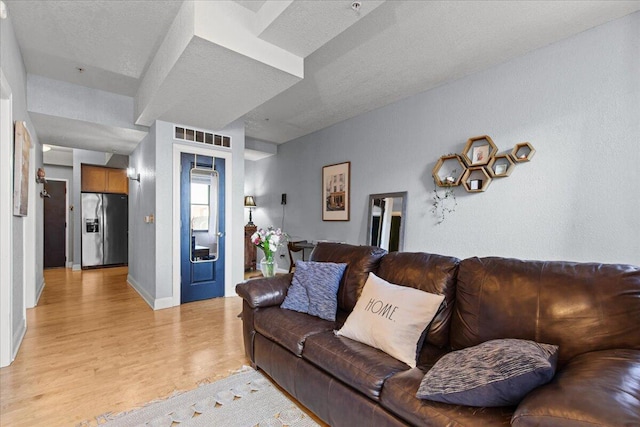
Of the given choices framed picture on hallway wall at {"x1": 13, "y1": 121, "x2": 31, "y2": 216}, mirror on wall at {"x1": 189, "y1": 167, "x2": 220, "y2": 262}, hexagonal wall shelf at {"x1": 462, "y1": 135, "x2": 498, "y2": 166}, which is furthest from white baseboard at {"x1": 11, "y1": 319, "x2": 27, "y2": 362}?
hexagonal wall shelf at {"x1": 462, "y1": 135, "x2": 498, "y2": 166}

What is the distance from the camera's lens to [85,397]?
197cm

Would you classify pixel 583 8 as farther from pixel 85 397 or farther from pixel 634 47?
pixel 85 397

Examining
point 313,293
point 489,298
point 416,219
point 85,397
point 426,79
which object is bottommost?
point 85,397

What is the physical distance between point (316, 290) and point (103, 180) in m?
6.76

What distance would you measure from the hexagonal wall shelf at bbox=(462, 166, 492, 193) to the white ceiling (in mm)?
1084

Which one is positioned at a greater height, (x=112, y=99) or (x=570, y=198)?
(x=112, y=99)

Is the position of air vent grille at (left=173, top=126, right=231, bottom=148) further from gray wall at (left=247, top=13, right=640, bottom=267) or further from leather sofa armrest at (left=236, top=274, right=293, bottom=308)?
leather sofa armrest at (left=236, top=274, right=293, bottom=308)

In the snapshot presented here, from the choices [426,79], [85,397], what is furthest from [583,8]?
[85,397]

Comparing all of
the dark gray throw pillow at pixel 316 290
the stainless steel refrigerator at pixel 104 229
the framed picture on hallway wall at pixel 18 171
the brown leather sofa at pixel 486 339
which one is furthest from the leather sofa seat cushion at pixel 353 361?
the stainless steel refrigerator at pixel 104 229

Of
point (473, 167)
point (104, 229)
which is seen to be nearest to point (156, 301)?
point (104, 229)

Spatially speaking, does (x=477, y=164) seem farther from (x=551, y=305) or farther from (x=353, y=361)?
(x=353, y=361)

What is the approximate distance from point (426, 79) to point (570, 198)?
1898mm

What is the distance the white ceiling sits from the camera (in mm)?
2213

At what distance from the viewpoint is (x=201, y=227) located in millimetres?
4281
